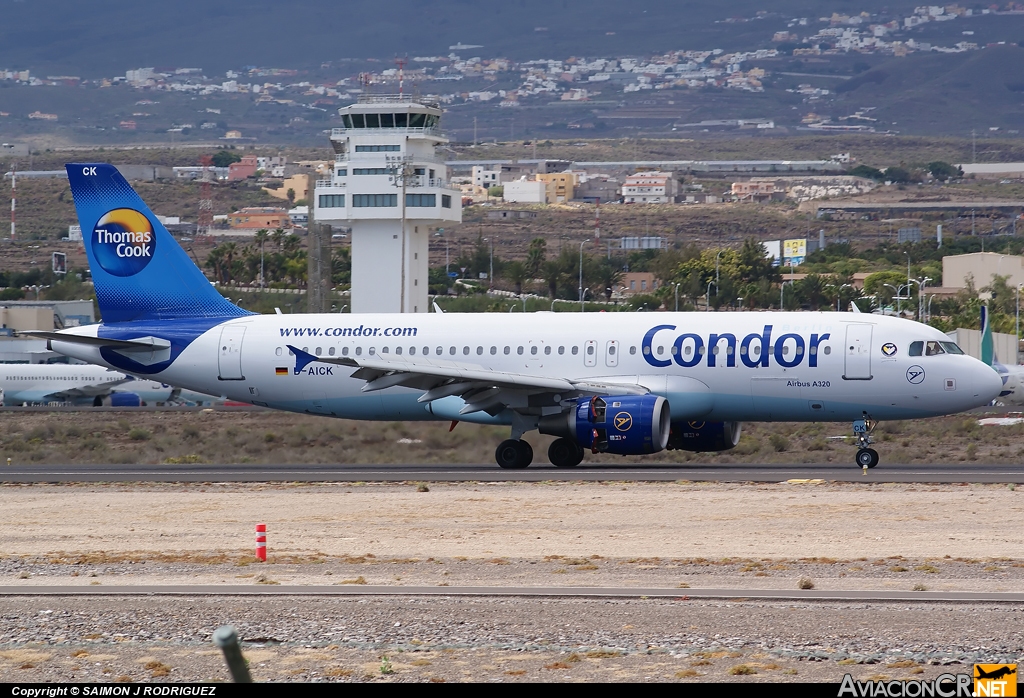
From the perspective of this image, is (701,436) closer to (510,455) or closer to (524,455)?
(524,455)

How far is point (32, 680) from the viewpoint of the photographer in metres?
11.9

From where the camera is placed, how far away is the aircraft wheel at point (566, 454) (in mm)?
32906

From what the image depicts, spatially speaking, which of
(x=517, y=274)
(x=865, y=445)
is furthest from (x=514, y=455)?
(x=517, y=274)

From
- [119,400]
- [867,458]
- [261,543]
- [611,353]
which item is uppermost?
[611,353]

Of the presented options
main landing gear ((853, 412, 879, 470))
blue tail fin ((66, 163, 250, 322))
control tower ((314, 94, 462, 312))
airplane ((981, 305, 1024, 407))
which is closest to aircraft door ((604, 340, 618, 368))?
main landing gear ((853, 412, 879, 470))

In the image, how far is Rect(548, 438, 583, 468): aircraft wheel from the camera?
32.9 meters

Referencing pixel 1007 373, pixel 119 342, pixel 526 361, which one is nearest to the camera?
pixel 526 361

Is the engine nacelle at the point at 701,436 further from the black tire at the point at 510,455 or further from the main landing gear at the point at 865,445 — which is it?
the black tire at the point at 510,455

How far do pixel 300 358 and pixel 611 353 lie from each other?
7185mm

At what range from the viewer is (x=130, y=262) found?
1414 inches

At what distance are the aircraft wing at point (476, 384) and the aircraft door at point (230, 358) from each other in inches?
100

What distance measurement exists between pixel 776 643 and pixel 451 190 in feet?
225

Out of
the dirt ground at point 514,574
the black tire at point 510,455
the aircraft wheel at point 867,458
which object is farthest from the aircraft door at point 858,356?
the black tire at point 510,455

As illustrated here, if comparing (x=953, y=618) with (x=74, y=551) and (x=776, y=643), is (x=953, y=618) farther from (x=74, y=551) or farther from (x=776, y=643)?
(x=74, y=551)
